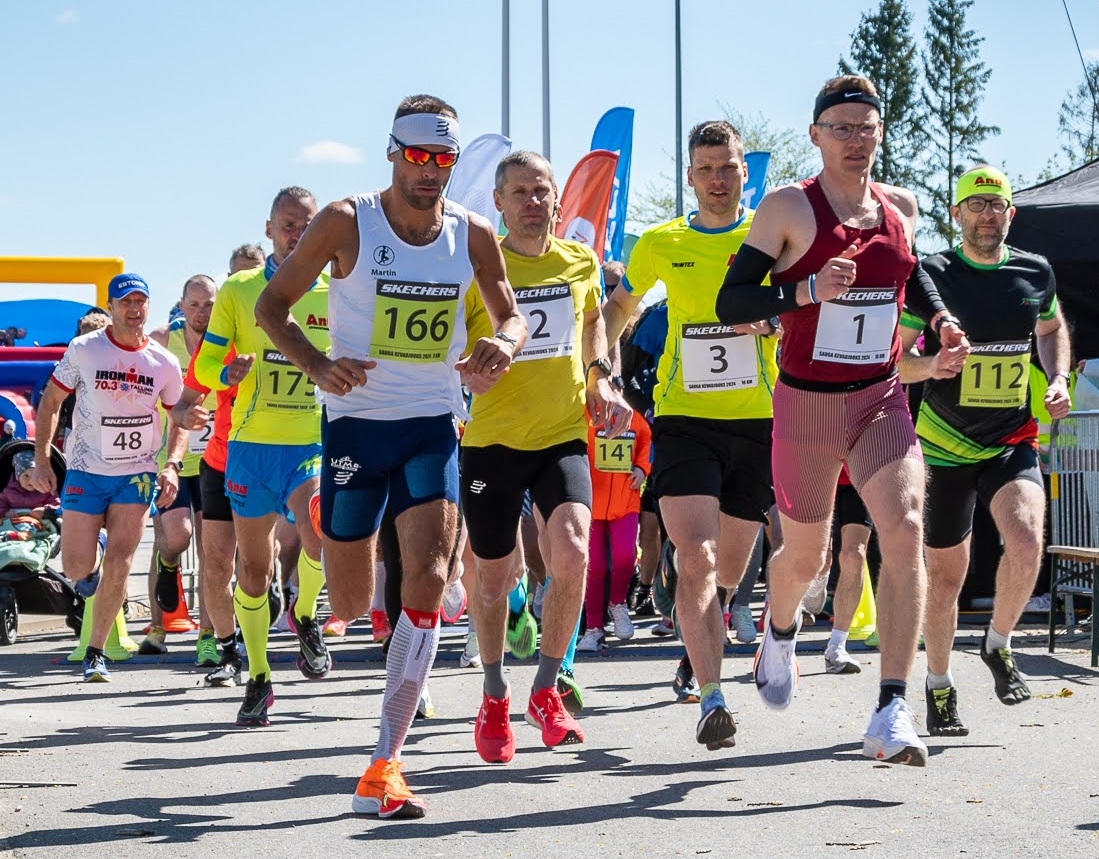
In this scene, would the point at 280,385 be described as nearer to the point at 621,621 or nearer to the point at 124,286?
the point at 124,286

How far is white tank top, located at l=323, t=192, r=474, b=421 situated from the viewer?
6184 millimetres

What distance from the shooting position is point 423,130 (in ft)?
20.4

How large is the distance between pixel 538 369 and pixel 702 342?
79cm

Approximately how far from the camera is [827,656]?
404 inches

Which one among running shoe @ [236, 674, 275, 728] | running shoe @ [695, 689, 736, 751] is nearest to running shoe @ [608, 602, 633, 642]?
running shoe @ [236, 674, 275, 728]

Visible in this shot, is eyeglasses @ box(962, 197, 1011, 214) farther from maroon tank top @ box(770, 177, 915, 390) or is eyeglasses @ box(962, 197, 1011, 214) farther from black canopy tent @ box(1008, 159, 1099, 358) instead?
black canopy tent @ box(1008, 159, 1099, 358)

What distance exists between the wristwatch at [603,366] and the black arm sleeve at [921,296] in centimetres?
141

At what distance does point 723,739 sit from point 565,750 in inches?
36.4

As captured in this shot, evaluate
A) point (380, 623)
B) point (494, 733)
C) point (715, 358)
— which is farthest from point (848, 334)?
point (380, 623)

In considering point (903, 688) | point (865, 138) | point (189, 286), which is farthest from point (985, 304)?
point (189, 286)

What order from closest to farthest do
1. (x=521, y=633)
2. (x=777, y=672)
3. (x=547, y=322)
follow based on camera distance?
(x=777, y=672) < (x=547, y=322) < (x=521, y=633)

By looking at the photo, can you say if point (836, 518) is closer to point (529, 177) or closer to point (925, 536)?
point (925, 536)

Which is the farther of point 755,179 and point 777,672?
point 755,179

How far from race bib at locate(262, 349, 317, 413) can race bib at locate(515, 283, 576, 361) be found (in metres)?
2.07
